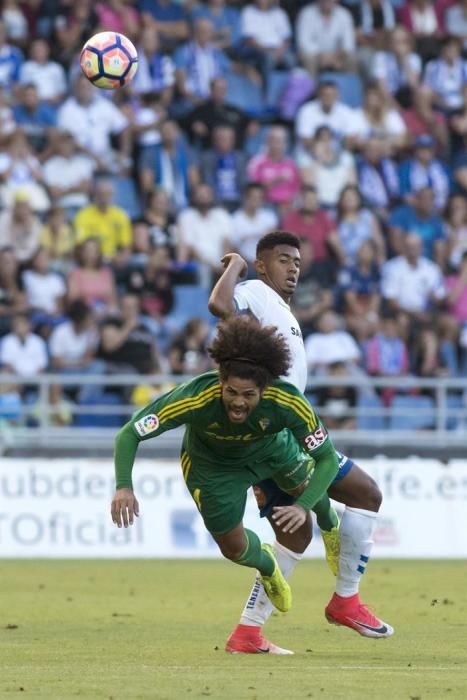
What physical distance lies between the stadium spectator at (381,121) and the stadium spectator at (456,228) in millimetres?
1279

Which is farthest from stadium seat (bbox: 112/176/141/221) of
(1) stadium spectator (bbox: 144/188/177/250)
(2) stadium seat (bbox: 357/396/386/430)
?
(2) stadium seat (bbox: 357/396/386/430)

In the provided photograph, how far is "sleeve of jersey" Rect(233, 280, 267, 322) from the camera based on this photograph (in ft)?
29.9

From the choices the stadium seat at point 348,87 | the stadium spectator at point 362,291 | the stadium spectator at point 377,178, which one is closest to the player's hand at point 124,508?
the stadium spectator at point 362,291

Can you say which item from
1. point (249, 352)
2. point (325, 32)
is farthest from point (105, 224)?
point (249, 352)

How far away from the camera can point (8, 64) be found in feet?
68.5

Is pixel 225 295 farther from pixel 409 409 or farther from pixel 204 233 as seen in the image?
pixel 204 233

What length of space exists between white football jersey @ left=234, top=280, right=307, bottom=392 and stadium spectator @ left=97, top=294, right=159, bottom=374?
9.37 meters

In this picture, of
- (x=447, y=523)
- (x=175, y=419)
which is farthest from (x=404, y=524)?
(x=175, y=419)

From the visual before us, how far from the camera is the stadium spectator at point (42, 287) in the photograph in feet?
62.4

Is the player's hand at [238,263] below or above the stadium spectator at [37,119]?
below

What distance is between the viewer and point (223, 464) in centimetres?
873

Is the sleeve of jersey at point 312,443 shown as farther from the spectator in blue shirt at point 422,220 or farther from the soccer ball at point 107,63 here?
the spectator in blue shirt at point 422,220

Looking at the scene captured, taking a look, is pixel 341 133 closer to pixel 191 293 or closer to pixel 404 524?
pixel 191 293

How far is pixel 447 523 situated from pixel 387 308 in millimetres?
3865
